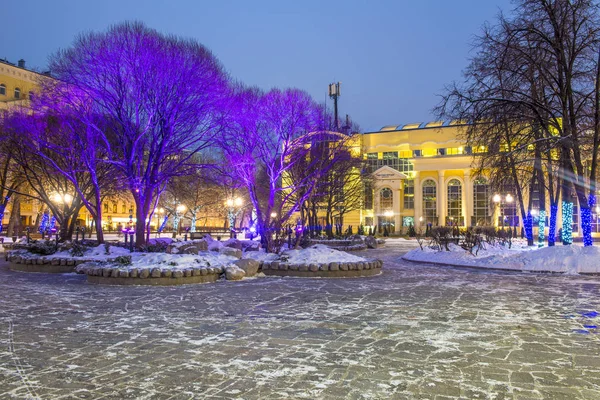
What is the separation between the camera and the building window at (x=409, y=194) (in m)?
69.1

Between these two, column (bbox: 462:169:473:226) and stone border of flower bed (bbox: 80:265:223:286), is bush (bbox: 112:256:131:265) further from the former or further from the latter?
column (bbox: 462:169:473:226)

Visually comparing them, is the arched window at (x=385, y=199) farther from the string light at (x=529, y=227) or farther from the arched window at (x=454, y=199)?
the string light at (x=529, y=227)

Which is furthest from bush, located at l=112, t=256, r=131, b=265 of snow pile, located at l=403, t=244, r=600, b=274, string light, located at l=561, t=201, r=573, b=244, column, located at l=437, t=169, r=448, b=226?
column, located at l=437, t=169, r=448, b=226

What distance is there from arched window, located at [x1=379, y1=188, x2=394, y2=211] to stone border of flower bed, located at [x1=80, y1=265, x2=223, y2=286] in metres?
58.2

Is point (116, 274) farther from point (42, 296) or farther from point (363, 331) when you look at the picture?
point (363, 331)

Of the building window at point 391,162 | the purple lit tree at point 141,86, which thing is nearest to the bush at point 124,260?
the purple lit tree at point 141,86

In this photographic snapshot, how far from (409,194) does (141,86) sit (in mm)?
55349

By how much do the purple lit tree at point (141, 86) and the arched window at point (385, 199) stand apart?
50635mm

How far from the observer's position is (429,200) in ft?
224

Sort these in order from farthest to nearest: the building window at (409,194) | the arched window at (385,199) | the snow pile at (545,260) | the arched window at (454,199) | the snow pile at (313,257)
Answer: the building window at (409,194), the arched window at (385,199), the arched window at (454,199), the snow pile at (545,260), the snow pile at (313,257)

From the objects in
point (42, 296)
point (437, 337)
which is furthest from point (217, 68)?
point (437, 337)

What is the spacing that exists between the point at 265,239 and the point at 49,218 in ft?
119

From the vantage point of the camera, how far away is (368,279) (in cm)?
1377

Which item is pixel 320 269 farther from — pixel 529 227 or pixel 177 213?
pixel 177 213
